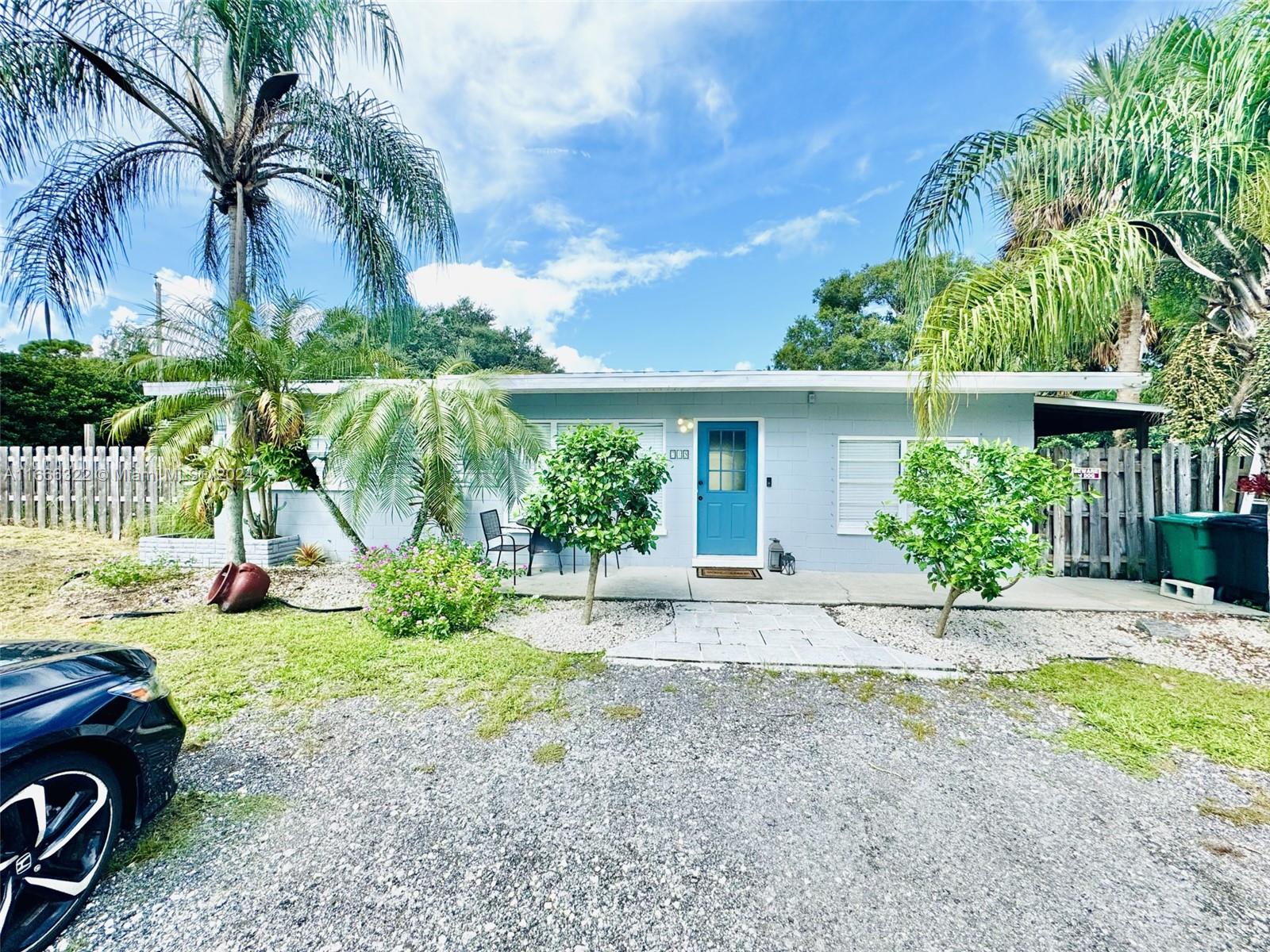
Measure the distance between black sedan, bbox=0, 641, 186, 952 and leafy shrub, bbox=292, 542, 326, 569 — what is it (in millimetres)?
5344

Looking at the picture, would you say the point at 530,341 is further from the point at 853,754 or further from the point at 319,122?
the point at 853,754

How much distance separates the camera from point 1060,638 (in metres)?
4.47

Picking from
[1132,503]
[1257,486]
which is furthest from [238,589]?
[1132,503]

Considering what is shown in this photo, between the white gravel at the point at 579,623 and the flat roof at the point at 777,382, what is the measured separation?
2.84m

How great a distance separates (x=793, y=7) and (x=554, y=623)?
31.7 ft

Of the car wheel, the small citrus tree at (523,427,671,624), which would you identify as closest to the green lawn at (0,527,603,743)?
the small citrus tree at (523,427,671,624)

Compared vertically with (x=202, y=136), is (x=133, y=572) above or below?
below

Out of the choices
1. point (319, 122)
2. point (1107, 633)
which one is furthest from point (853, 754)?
point (319, 122)

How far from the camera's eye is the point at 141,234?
701 centimetres

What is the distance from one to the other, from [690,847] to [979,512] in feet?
11.2

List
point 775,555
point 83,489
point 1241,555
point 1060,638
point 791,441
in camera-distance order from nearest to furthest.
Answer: point 1060,638 < point 1241,555 < point 775,555 < point 791,441 < point 83,489

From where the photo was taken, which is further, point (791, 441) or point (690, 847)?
point (791, 441)

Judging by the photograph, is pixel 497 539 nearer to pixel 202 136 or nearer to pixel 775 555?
pixel 775 555

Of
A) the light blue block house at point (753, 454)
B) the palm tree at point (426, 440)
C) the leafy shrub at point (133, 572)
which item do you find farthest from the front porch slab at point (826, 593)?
the leafy shrub at point (133, 572)
